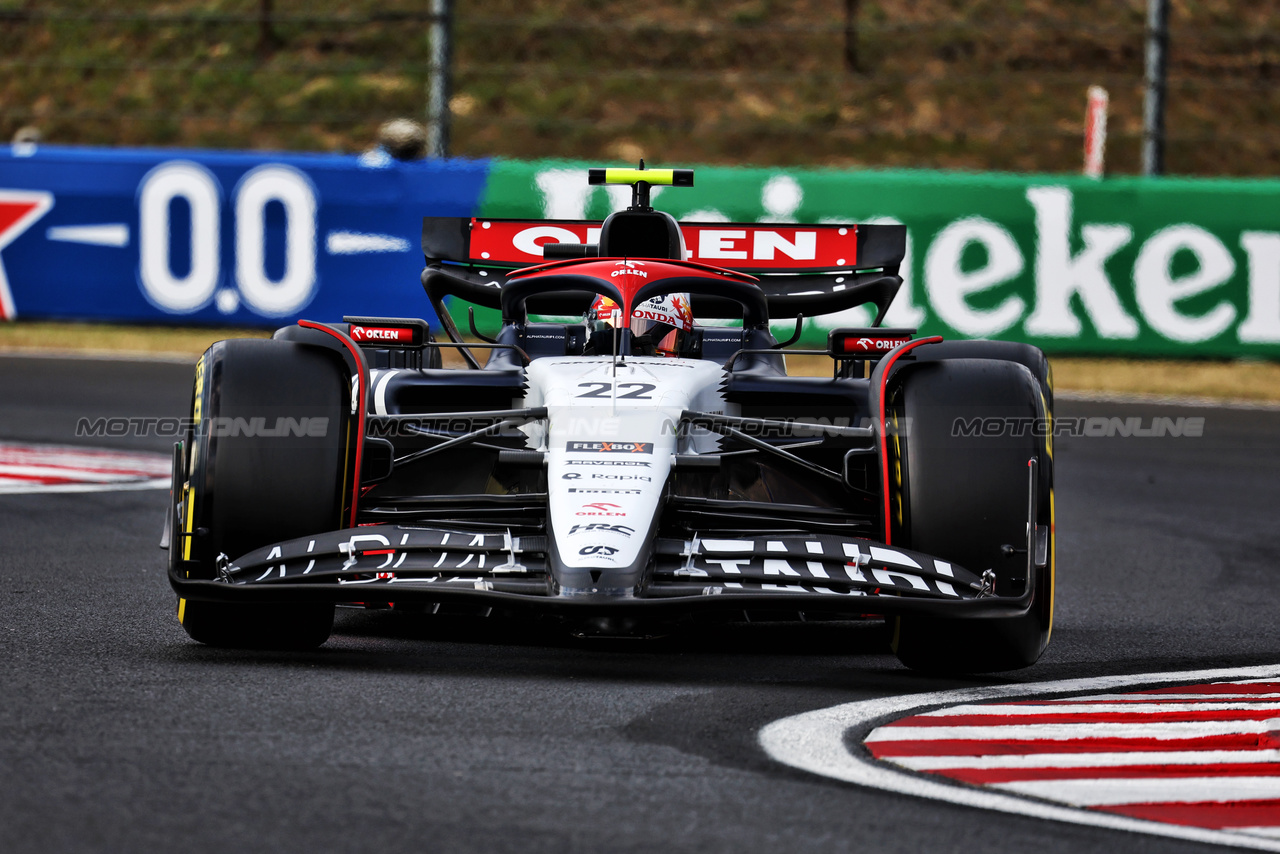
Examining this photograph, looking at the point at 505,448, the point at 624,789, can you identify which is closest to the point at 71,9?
the point at 505,448

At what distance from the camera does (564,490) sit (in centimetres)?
509

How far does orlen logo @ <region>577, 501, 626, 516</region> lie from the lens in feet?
16.3

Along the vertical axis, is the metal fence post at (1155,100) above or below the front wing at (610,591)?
above

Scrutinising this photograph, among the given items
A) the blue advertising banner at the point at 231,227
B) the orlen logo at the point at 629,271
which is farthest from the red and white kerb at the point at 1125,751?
the blue advertising banner at the point at 231,227

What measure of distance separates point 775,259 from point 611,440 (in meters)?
2.68

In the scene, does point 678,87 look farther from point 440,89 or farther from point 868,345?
point 868,345

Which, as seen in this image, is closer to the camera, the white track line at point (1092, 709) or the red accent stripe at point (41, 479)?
the white track line at point (1092, 709)

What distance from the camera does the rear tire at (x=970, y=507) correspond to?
5.16 metres

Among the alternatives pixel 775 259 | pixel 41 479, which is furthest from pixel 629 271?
pixel 41 479

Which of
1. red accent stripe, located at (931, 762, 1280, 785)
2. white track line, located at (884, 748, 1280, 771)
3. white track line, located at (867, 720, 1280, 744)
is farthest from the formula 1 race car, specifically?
red accent stripe, located at (931, 762, 1280, 785)

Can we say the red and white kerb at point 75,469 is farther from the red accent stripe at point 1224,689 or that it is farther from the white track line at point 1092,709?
→ the red accent stripe at point 1224,689

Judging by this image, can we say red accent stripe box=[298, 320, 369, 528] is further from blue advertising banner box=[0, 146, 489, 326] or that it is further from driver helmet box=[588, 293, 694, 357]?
blue advertising banner box=[0, 146, 489, 326]

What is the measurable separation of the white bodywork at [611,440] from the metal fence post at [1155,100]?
9298 mm

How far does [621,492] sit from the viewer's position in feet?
16.6
